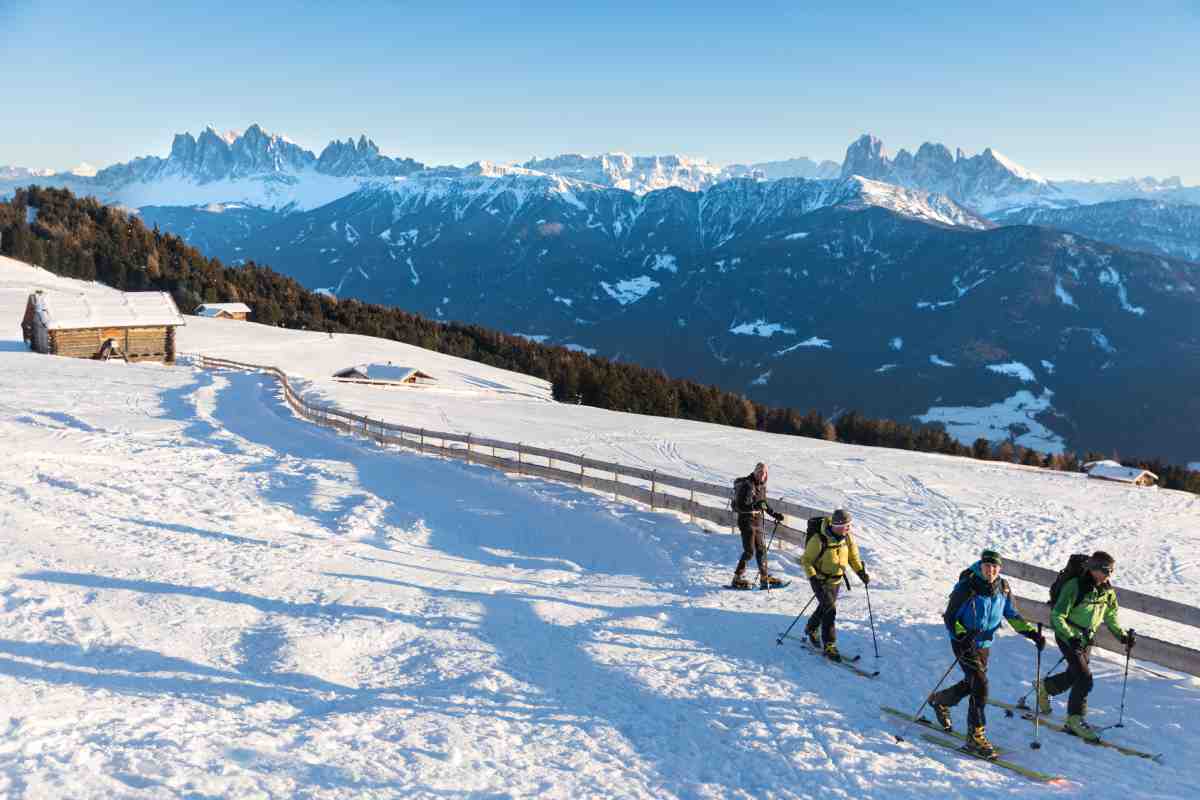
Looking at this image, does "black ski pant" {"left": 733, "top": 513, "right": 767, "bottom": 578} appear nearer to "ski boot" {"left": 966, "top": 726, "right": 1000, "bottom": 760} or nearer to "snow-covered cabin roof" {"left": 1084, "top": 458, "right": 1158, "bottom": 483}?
"ski boot" {"left": 966, "top": 726, "right": 1000, "bottom": 760}

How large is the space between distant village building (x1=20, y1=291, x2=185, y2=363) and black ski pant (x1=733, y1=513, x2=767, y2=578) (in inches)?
2259

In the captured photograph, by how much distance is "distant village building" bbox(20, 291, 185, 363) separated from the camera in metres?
54.7

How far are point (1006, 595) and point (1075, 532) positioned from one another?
68.6ft

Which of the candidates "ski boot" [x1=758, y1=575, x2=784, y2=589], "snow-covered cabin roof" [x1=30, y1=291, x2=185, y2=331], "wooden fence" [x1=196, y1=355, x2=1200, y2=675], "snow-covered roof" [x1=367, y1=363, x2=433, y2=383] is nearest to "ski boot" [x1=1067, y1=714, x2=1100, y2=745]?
"wooden fence" [x1=196, y1=355, x2=1200, y2=675]

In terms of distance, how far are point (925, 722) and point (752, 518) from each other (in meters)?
5.33

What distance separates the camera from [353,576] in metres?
13.8

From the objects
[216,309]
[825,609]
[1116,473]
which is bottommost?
[825,609]

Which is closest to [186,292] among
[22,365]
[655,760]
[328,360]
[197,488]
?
[328,360]

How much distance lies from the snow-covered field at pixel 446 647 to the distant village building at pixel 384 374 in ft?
132

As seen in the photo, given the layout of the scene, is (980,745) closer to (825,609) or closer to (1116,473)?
(825,609)

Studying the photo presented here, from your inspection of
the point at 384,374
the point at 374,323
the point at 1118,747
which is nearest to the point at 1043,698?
the point at 1118,747

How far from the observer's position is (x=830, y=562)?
10.6m

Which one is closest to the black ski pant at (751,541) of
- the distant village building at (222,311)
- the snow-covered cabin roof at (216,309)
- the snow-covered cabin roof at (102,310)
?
the snow-covered cabin roof at (102,310)

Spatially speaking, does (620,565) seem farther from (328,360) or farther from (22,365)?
(328,360)
